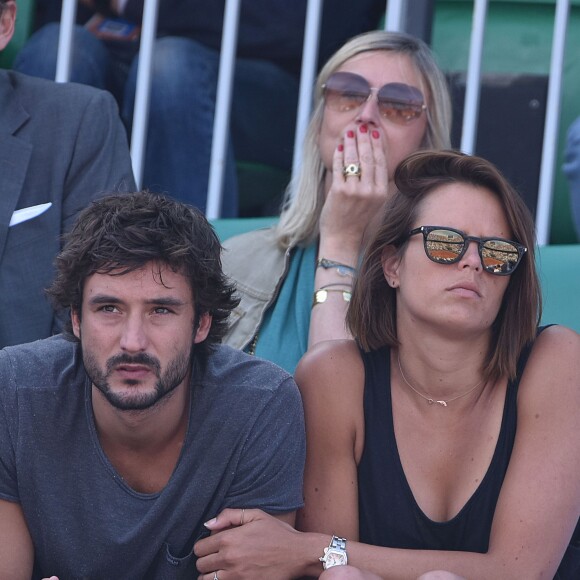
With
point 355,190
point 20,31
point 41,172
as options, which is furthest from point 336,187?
point 20,31

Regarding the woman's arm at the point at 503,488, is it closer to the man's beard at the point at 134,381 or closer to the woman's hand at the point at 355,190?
the man's beard at the point at 134,381

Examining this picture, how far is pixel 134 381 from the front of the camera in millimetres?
2641

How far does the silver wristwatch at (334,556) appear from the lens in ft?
8.93

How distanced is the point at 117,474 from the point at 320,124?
4.94ft

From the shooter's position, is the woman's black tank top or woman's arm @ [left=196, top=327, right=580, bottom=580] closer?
woman's arm @ [left=196, top=327, right=580, bottom=580]

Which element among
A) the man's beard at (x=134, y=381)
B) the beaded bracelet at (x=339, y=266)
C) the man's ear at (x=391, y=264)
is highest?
the man's ear at (x=391, y=264)

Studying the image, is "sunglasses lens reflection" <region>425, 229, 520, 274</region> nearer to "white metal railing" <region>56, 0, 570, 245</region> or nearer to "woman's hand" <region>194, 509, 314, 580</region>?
"woman's hand" <region>194, 509, 314, 580</region>

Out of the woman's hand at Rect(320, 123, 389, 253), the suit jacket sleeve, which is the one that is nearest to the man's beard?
the suit jacket sleeve

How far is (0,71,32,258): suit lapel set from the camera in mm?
3357

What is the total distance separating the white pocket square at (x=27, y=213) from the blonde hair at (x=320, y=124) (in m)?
0.69

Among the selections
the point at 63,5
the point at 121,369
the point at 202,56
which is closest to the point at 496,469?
the point at 121,369

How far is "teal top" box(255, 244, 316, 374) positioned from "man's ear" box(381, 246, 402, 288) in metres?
0.49

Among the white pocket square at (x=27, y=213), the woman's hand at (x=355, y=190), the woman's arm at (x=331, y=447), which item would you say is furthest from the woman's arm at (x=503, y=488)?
the white pocket square at (x=27, y=213)

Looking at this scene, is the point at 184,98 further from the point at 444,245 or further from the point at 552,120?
the point at 444,245
